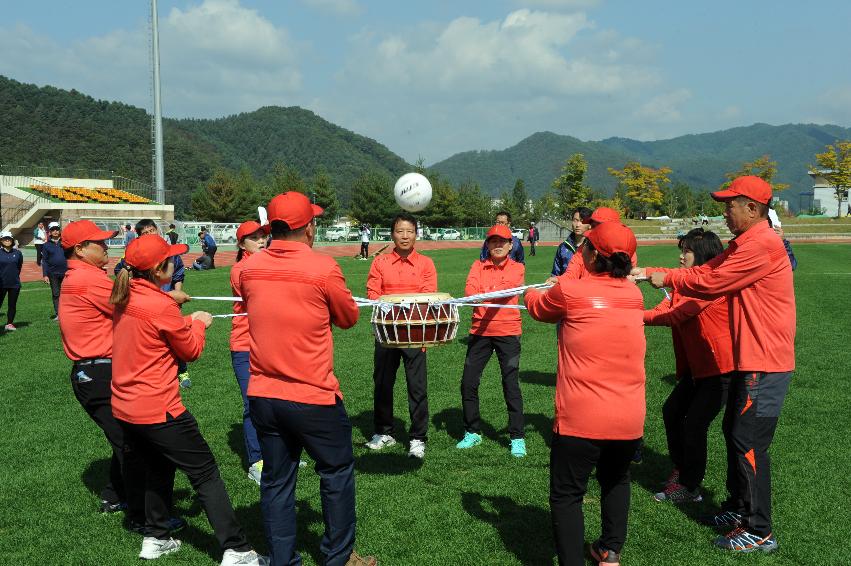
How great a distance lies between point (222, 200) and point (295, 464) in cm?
8131

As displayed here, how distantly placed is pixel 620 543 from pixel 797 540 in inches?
59.7

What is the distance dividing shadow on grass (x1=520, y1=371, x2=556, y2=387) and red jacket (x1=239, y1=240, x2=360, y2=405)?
588cm

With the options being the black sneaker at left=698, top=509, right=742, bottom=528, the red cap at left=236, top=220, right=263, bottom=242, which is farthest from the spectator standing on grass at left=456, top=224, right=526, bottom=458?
the red cap at left=236, top=220, right=263, bottom=242

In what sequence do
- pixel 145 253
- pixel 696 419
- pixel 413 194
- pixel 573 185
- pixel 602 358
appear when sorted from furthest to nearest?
1. pixel 573 185
2. pixel 413 194
3. pixel 696 419
4. pixel 145 253
5. pixel 602 358

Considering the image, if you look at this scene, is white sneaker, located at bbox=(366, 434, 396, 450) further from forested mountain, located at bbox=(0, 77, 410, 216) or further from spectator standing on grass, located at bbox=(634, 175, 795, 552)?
forested mountain, located at bbox=(0, 77, 410, 216)

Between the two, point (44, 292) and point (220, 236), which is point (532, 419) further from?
point (220, 236)

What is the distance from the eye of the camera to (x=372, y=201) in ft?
274

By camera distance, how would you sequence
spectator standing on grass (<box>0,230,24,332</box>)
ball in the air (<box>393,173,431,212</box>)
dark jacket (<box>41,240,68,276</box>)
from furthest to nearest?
dark jacket (<box>41,240,68,276</box>)
spectator standing on grass (<box>0,230,24,332</box>)
ball in the air (<box>393,173,431,212</box>)

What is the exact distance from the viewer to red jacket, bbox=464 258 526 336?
6.57 meters

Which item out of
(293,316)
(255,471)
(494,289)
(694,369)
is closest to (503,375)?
(494,289)

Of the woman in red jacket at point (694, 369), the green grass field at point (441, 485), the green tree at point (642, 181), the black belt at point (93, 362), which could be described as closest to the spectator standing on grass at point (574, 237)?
the woman in red jacket at point (694, 369)

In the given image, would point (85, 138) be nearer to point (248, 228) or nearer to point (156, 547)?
point (248, 228)

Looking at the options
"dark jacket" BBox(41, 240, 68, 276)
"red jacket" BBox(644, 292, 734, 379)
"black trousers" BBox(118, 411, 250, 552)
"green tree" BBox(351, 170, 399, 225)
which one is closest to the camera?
"black trousers" BBox(118, 411, 250, 552)

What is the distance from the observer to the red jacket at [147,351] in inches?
165
